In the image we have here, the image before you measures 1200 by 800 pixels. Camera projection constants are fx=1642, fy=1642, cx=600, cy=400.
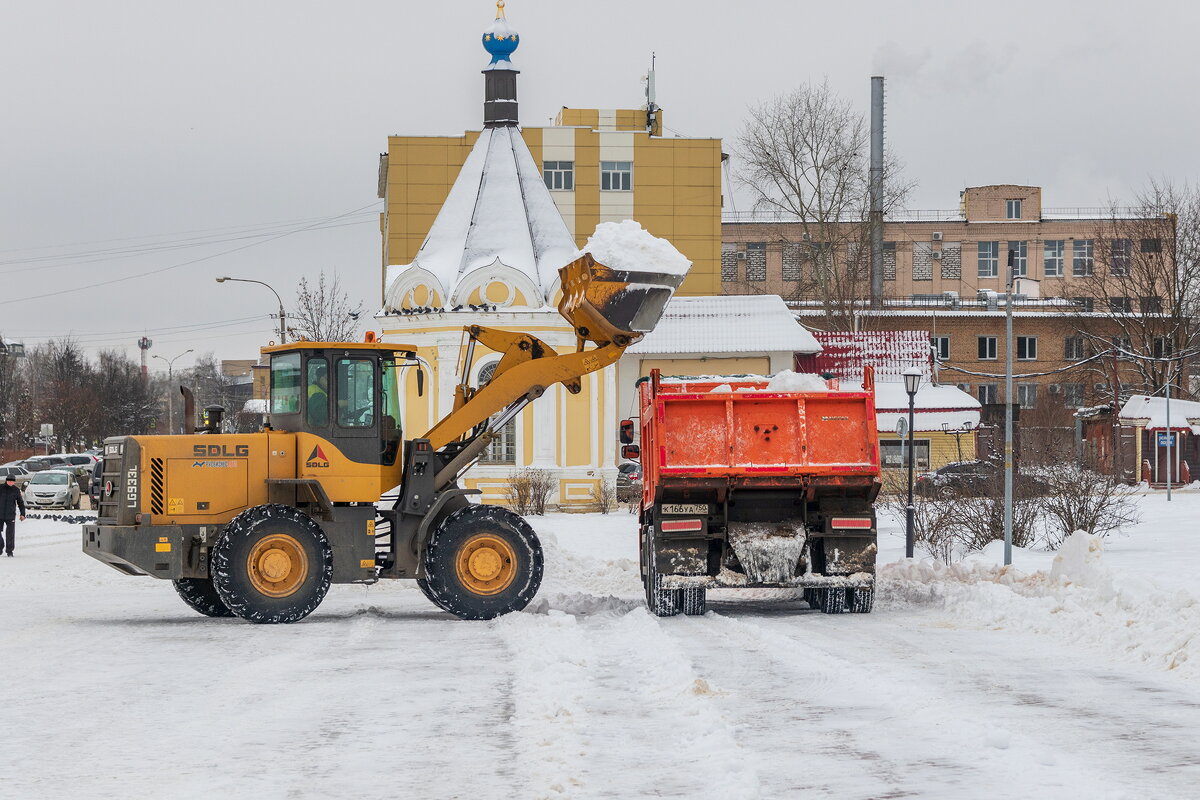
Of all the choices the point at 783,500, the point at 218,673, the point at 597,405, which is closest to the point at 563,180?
the point at 597,405

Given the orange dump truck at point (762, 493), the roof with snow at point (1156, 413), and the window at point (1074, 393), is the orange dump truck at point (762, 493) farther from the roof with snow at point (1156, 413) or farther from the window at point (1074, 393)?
the window at point (1074, 393)

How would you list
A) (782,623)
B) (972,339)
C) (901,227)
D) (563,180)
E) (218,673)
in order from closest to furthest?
(218,673), (782,623), (563,180), (972,339), (901,227)

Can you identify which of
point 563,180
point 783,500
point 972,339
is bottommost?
point 783,500

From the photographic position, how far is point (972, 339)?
9262cm

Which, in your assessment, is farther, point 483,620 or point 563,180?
point 563,180

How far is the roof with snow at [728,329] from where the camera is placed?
5181cm

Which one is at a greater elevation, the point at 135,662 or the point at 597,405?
the point at 597,405

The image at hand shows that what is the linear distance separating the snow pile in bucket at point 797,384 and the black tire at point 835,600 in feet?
7.31

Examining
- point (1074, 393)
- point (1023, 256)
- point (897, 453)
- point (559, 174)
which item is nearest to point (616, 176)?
point (559, 174)

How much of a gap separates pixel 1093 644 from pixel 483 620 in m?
6.48

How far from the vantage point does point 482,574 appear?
1767 centimetres

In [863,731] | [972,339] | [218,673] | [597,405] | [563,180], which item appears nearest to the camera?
[863,731]

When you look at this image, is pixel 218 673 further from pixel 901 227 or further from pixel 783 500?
pixel 901 227

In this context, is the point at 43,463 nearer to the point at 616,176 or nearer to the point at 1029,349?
the point at 616,176
